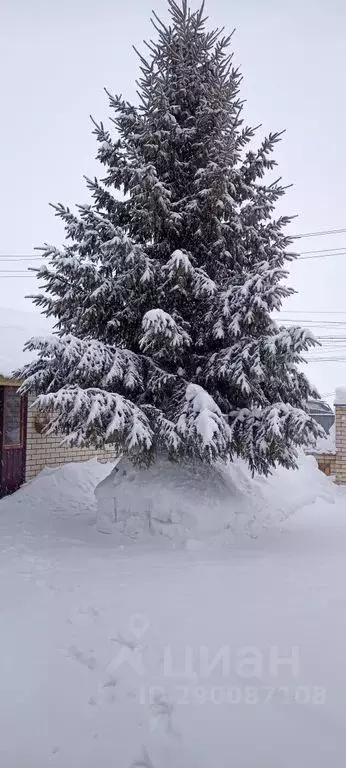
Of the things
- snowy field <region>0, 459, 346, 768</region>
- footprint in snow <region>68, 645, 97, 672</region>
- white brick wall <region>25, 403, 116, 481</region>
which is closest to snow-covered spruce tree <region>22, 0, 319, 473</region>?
snowy field <region>0, 459, 346, 768</region>

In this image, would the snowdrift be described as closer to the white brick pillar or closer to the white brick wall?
the white brick wall

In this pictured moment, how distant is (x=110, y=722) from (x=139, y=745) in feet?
0.81

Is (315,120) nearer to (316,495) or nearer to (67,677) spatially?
(316,495)

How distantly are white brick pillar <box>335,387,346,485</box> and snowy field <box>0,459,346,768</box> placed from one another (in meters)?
6.61

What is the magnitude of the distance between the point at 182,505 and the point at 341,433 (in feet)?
24.0

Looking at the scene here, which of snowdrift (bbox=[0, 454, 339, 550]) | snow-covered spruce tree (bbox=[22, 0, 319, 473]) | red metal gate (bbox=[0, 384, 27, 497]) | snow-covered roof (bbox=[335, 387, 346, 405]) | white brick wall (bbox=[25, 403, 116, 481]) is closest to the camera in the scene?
snow-covered spruce tree (bbox=[22, 0, 319, 473])

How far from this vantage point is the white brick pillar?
12.3m

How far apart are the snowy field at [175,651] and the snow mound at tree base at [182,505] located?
0.08 metres

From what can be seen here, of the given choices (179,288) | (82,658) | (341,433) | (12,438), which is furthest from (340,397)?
(82,658)

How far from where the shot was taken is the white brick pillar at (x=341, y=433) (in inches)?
485

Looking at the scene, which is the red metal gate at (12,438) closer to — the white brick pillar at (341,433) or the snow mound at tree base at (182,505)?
the snow mound at tree base at (182,505)

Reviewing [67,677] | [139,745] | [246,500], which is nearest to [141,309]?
[246,500]

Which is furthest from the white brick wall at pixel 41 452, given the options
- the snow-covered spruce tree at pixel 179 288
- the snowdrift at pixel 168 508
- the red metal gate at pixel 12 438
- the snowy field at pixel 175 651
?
the snowy field at pixel 175 651

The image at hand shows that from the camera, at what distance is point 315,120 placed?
135ft
